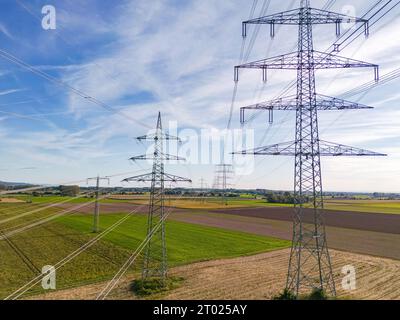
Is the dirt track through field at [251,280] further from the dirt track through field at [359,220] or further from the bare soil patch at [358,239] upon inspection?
the dirt track through field at [359,220]

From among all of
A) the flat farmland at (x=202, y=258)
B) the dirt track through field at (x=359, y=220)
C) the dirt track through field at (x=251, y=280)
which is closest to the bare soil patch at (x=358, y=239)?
the flat farmland at (x=202, y=258)

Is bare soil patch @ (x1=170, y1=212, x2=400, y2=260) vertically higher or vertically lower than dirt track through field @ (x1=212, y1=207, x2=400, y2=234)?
lower

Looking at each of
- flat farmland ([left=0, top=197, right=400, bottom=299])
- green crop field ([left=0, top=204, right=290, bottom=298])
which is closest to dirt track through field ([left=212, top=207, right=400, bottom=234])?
flat farmland ([left=0, top=197, right=400, bottom=299])

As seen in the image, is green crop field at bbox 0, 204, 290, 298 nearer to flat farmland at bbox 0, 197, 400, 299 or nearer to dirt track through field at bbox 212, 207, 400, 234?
flat farmland at bbox 0, 197, 400, 299

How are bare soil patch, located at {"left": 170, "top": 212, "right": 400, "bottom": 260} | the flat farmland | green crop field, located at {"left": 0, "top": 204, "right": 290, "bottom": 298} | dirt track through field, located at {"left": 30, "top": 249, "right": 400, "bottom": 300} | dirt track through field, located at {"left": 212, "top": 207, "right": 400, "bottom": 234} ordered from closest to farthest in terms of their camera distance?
dirt track through field, located at {"left": 30, "top": 249, "right": 400, "bottom": 300} → the flat farmland → green crop field, located at {"left": 0, "top": 204, "right": 290, "bottom": 298} → bare soil patch, located at {"left": 170, "top": 212, "right": 400, "bottom": 260} → dirt track through field, located at {"left": 212, "top": 207, "right": 400, "bottom": 234}

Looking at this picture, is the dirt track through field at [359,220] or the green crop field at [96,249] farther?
the dirt track through field at [359,220]

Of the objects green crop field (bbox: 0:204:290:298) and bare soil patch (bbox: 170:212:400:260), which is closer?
green crop field (bbox: 0:204:290:298)
